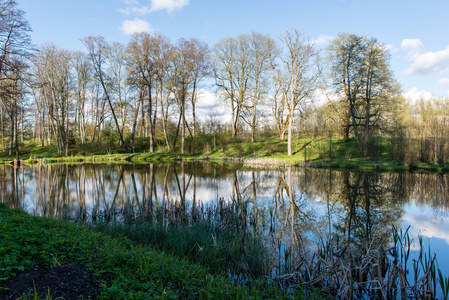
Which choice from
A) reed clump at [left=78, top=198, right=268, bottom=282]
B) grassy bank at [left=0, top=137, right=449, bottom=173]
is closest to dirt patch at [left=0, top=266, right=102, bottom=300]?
reed clump at [left=78, top=198, right=268, bottom=282]

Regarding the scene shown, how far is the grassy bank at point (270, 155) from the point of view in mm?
20359

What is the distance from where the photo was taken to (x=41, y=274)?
3.10 meters

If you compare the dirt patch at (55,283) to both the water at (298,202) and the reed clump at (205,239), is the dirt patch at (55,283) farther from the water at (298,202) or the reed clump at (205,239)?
the water at (298,202)

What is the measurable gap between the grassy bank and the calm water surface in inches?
162

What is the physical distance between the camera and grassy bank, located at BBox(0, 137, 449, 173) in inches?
802

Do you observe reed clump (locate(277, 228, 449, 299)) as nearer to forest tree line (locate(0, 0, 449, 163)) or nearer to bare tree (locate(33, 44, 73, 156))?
forest tree line (locate(0, 0, 449, 163))

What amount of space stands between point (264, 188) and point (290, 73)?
17.0 m

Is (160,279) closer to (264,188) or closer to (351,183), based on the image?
(264,188)

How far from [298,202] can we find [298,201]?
19 centimetres

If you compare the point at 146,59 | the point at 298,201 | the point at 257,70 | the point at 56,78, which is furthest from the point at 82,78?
the point at 298,201

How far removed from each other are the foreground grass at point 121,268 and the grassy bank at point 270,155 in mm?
19379

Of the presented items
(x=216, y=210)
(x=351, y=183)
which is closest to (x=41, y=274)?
(x=216, y=210)

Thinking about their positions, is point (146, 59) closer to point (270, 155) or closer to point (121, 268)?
point (270, 155)

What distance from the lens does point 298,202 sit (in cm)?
1002
